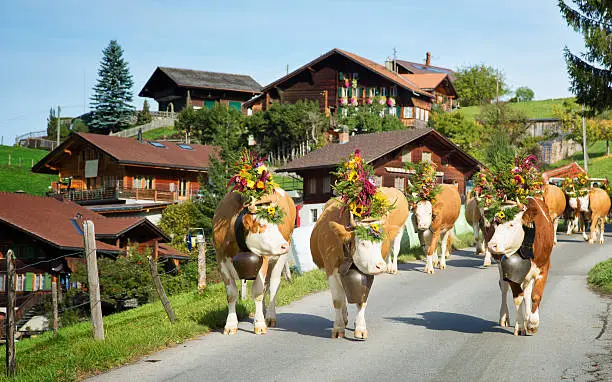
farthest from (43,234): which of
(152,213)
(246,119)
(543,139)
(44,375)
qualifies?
(543,139)

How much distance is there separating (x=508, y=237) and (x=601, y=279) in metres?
7.92

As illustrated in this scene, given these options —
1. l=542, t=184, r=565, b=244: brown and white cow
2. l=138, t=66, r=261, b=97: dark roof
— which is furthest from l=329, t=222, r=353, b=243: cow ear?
l=138, t=66, r=261, b=97: dark roof

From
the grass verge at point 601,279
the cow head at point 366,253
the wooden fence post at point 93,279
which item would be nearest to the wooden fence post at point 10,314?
the wooden fence post at point 93,279

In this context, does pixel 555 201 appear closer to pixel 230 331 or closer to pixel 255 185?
pixel 255 185

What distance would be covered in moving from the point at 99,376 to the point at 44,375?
679 millimetres

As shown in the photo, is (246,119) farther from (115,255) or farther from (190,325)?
(190,325)

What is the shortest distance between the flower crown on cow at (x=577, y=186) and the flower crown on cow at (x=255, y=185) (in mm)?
21350

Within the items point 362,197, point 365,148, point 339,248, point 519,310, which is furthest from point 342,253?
point 365,148

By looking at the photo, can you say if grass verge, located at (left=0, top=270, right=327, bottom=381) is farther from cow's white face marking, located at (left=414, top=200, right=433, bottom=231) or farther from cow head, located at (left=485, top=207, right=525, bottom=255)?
cow's white face marking, located at (left=414, top=200, right=433, bottom=231)

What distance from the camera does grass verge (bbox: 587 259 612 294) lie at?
1700 cm

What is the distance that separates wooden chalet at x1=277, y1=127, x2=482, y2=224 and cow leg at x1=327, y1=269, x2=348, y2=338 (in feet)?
90.3

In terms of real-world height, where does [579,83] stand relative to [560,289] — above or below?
above

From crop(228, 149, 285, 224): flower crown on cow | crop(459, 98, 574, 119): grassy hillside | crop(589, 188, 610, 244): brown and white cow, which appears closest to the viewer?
crop(228, 149, 285, 224): flower crown on cow

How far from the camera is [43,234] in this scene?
104 ft
